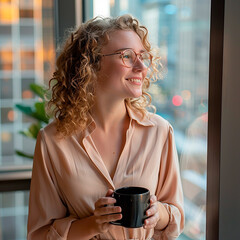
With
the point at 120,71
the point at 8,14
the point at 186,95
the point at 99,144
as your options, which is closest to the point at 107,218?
the point at 99,144

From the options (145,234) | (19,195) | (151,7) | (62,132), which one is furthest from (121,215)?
(19,195)

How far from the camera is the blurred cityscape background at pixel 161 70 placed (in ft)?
5.56

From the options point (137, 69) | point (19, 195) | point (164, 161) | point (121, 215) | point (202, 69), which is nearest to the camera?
point (121, 215)

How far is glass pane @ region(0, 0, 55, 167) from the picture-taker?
3150 mm

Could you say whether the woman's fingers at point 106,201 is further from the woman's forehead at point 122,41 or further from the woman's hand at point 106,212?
the woman's forehead at point 122,41

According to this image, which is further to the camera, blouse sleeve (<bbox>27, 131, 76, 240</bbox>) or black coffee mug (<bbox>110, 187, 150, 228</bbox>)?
blouse sleeve (<bbox>27, 131, 76, 240</bbox>)

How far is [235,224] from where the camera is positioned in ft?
3.60

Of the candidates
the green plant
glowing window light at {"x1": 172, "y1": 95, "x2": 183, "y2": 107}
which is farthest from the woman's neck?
the green plant

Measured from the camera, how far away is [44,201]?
1289mm

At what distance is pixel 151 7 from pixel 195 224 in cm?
128

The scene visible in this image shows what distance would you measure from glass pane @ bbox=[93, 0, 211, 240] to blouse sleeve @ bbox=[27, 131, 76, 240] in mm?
574

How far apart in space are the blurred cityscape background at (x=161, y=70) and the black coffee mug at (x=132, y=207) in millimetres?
600

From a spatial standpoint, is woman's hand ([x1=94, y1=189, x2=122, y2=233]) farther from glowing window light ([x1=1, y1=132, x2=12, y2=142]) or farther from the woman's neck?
glowing window light ([x1=1, y1=132, x2=12, y2=142])

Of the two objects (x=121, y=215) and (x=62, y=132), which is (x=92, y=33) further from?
(x=121, y=215)
